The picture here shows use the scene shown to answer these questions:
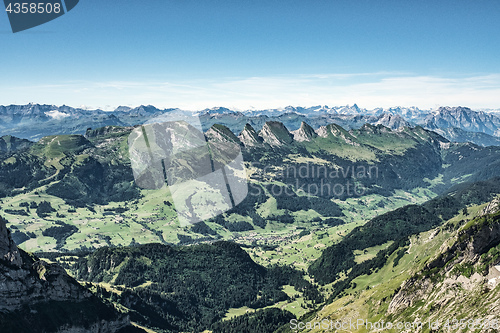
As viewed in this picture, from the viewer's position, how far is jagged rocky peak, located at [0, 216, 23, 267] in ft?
348

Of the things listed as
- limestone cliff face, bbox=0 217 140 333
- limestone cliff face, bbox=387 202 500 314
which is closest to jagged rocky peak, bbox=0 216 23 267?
limestone cliff face, bbox=0 217 140 333

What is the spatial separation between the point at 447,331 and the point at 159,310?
146 m

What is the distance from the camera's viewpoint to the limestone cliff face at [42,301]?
105 metres

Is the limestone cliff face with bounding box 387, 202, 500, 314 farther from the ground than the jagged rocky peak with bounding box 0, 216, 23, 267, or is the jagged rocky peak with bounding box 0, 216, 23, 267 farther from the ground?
the jagged rocky peak with bounding box 0, 216, 23, 267

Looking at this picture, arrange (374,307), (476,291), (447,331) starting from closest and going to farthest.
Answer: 1. (447,331)
2. (476,291)
3. (374,307)

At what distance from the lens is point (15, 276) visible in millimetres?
108688

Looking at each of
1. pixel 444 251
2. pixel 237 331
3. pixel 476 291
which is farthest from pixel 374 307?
pixel 237 331

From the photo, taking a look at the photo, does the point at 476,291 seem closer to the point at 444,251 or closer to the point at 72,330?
the point at 444,251

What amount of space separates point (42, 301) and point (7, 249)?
20735 millimetres

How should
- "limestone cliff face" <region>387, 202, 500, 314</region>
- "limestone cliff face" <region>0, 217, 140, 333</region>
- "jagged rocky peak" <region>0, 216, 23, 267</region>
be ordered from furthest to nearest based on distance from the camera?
"jagged rocky peak" <region>0, 216, 23, 267</region> → "limestone cliff face" <region>0, 217, 140, 333</region> → "limestone cliff face" <region>387, 202, 500, 314</region>

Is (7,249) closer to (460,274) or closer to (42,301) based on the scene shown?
(42,301)

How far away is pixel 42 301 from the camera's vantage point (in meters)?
117

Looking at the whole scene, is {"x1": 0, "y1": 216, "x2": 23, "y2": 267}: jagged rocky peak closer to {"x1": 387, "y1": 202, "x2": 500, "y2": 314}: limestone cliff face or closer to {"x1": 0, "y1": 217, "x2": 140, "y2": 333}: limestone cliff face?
{"x1": 0, "y1": 217, "x2": 140, "y2": 333}: limestone cliff face

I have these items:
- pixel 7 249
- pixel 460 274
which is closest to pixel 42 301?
pixel 7 249
